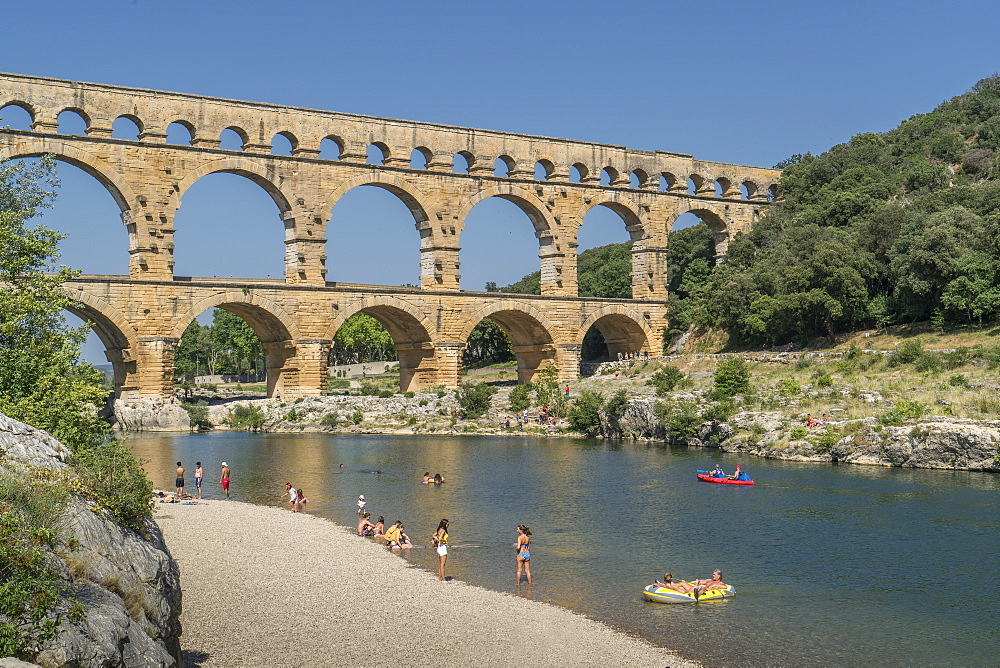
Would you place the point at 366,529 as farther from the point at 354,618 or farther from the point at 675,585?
the point at 675,585

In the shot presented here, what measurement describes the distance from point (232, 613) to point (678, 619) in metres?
6.28

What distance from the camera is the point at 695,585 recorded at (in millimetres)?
14953

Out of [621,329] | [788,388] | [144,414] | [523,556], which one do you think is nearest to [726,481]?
[788,388]

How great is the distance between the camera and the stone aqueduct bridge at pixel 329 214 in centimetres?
4066

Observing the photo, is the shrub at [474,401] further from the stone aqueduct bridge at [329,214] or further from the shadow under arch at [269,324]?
the shadow under arch at [269,324]

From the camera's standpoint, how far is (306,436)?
41531 mm

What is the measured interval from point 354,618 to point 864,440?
70.1ft

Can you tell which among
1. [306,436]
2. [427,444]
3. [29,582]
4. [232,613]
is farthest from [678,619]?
[306,436]

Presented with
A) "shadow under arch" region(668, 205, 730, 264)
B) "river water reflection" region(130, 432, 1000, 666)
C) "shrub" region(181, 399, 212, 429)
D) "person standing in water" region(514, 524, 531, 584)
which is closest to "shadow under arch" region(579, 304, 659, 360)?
"shadow under arch" region(668, 205, 730, 264)

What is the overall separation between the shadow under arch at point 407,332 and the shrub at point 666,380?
11.4 meters

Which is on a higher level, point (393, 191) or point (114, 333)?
point (393, 191)

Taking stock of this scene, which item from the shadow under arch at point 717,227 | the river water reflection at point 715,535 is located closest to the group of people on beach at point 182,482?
the river water reflection at point 715,535

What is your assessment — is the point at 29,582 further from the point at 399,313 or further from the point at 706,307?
the point at 706,307

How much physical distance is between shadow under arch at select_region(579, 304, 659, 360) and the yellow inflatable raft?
36474 mm
